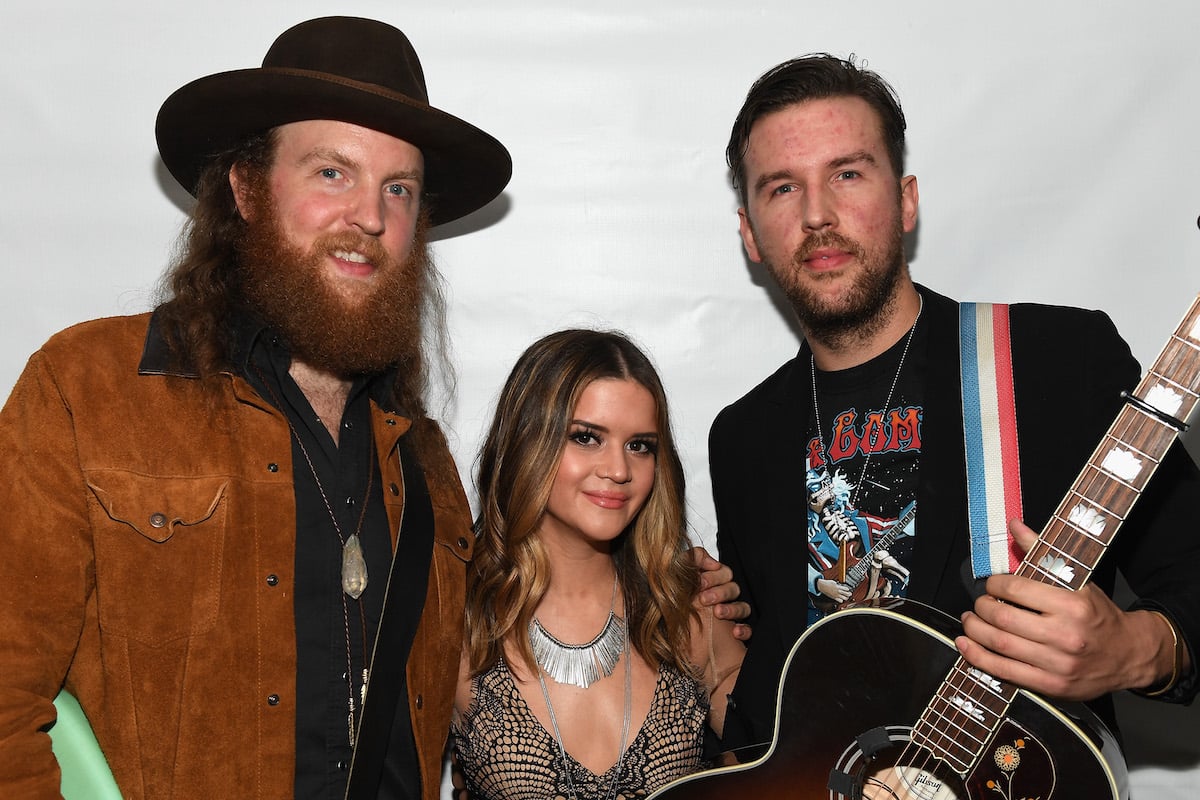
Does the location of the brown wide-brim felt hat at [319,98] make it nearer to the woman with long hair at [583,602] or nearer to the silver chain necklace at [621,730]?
the woman with long hair at [583,602]

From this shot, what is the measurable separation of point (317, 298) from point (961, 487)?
1.69 m

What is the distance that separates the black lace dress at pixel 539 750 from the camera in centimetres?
274

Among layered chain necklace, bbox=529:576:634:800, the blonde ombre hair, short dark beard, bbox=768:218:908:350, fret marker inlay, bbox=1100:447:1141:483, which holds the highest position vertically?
short dark beard, bbox=768:218:908:350

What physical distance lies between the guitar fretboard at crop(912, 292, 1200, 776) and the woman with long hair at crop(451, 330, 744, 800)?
97 centimetres

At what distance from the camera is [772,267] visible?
116 inches

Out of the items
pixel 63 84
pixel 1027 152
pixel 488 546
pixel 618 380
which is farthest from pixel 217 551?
pixel 1027 152

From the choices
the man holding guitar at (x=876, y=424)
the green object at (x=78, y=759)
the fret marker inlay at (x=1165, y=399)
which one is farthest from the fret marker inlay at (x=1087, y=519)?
the green object at (x=78, y=759)

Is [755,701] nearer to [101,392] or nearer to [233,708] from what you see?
[233,708]

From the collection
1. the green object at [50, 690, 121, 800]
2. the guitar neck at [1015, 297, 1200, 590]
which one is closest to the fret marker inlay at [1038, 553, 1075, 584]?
the guitar neck at [1015, 297, 1200, 590]

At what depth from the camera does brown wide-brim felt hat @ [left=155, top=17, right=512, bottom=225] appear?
2525mm

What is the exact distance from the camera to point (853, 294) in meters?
2.77

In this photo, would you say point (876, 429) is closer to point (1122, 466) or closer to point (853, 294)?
point (853, 294)

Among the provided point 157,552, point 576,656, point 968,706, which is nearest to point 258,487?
point 157,552

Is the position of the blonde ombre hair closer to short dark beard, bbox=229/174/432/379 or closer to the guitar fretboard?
short dark beard, bbox=229/174/432/379
